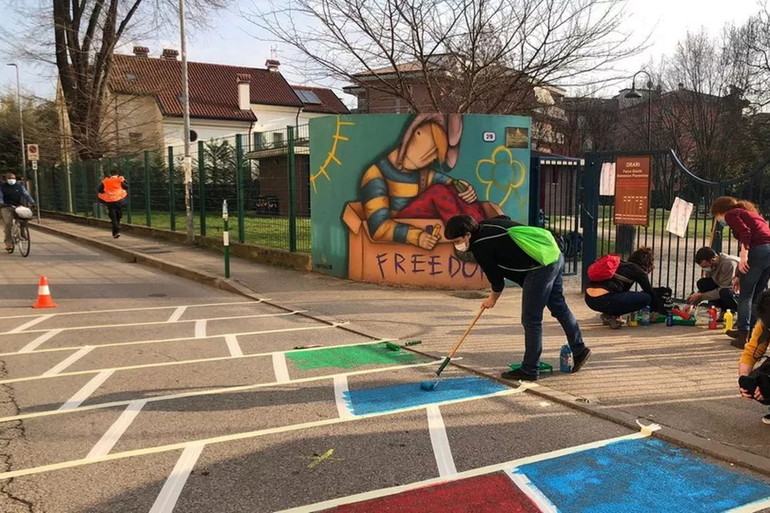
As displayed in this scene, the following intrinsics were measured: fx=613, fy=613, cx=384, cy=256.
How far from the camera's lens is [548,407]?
4.80 m

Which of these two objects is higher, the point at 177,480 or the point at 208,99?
the point at 208,99

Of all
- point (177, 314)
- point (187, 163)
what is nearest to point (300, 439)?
point (177, 314)

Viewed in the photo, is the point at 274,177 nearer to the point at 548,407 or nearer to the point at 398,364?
the point at 398,364

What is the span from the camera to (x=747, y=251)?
6258 mm

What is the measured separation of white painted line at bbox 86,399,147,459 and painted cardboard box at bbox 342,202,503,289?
18.4ft

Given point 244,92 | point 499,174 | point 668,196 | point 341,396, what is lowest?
point 341,396

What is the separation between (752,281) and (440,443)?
13.7ft

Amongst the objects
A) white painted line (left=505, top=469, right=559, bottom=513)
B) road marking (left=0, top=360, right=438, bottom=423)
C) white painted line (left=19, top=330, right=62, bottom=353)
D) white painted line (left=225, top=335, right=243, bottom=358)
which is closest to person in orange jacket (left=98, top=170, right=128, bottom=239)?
white painted line (left=19, top=330, right=62, bottom=353)

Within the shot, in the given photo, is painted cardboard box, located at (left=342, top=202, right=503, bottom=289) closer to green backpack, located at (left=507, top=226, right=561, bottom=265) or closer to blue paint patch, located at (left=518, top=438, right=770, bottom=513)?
green backpack, located at (left=507, top=226, right=561, bottom=265)

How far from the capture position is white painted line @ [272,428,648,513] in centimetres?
331

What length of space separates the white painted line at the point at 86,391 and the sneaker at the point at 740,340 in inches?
244

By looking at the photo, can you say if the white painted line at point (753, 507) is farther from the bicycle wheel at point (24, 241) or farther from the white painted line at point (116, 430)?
the bicycle wheel at point (24, 241)

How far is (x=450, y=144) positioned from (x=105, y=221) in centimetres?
1802

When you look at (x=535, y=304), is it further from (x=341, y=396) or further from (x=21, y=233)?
(x=21, y=233)
